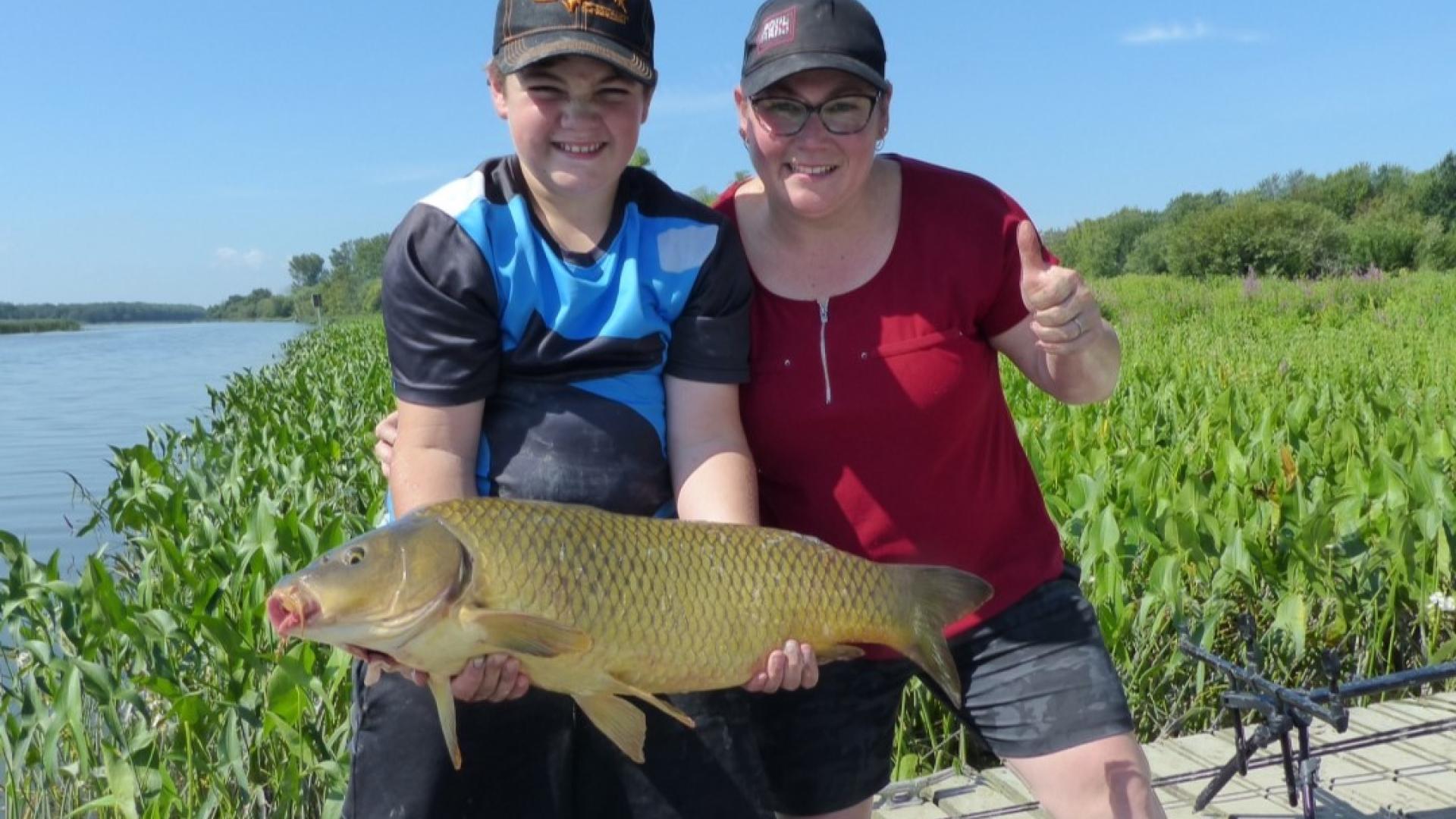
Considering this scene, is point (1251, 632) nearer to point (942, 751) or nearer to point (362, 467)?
point (942, 751)

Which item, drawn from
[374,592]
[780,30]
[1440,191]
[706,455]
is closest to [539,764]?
[374,592]

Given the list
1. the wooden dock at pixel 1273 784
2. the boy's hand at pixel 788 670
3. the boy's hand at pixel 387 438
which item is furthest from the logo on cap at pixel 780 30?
the wooden dock at pixel 1273 784

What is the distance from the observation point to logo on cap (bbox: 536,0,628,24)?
2.23 meters

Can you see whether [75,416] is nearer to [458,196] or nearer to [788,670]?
[458,196]

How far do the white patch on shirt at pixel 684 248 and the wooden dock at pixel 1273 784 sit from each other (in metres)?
1.77

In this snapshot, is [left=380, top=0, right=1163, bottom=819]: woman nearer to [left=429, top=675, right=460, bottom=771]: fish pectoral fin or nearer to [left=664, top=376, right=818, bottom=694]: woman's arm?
[left=664, top=376, right=818, bottom=694]: woman's arm

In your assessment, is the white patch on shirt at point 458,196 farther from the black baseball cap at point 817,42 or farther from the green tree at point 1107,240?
the green tree at point 1107,240

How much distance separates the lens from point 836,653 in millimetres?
2305

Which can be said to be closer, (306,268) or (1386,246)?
(1386,246)

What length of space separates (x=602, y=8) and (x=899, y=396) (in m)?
0.93

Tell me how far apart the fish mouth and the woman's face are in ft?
3.96

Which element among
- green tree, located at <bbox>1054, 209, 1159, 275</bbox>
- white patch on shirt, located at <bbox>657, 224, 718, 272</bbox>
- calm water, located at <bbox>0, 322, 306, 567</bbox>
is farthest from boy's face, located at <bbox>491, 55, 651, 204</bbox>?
green tree, located at <bbox>1054, 209, 1159, 275</bbox>

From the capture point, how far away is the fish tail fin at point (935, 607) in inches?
90.9

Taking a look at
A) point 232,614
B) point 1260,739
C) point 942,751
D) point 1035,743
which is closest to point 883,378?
point 1035,743
